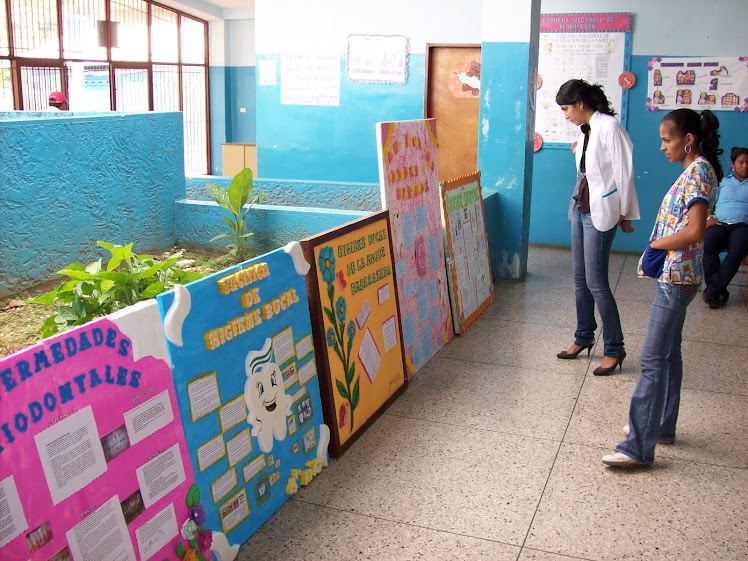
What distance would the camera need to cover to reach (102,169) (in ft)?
18.9

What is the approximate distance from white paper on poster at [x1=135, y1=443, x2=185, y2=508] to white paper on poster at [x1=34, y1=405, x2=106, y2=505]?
17cm

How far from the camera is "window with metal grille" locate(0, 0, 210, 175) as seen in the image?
9797mm

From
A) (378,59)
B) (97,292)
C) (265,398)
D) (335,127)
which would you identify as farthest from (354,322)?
(335,127)

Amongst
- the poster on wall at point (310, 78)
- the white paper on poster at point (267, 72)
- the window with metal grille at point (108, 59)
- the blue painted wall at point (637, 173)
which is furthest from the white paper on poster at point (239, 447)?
the window with metal grille at point (108, 59)

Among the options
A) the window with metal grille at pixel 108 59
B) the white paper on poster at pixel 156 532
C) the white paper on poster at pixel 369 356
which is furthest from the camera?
the window with metal grille at pixel 108 59

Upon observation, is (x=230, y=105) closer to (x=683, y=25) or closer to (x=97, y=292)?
(x=683, y=25)

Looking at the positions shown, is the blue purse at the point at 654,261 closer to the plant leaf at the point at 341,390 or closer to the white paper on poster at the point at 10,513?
the plant leaf at the point at 341,390

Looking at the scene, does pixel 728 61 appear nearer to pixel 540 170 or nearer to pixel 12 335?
pixel 540 170

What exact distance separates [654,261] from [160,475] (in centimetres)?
212

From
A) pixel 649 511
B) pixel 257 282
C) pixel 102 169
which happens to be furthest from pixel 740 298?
pixel 102 169

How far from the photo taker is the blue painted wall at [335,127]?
8602 mm

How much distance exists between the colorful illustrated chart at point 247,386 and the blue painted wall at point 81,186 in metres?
2.95

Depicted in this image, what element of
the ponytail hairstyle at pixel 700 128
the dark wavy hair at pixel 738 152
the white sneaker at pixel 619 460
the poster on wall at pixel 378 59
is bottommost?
the white sneaker at pixel 619 460

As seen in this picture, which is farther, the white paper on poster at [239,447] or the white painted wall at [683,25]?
the white painted wall at [683,25]
